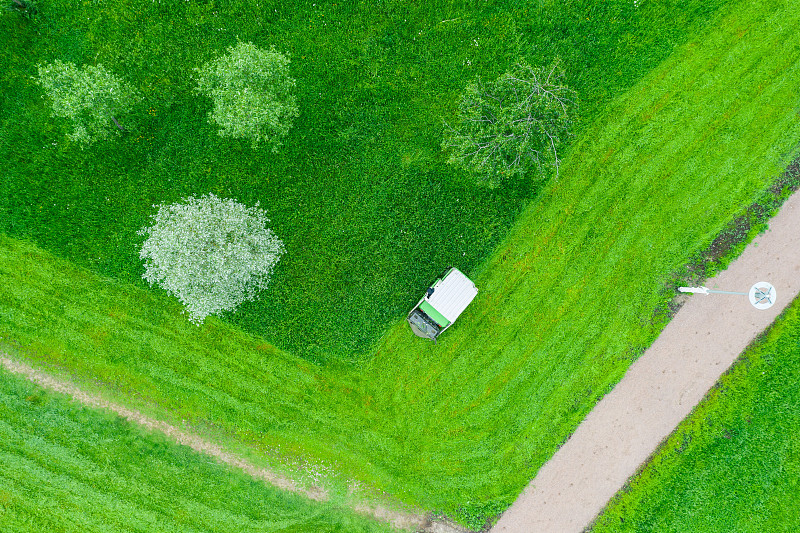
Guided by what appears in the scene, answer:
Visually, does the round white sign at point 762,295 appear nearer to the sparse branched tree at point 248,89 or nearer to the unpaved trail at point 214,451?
the unpaved trail at point 214,451

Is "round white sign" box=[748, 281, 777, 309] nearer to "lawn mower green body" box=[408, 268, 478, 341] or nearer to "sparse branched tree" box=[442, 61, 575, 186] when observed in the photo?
"sparse branched tree" box=[442, 61, 575, 186]

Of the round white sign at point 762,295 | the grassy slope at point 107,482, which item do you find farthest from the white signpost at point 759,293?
the grassy slope at point 107,482

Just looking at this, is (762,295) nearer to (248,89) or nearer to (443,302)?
(443,302)

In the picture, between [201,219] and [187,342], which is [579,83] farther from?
[187,342]

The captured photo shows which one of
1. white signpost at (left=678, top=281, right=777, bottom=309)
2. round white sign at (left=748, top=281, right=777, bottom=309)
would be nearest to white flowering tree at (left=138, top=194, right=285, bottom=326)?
white signpost at (left=678, top=281, right=777, bottom=309)

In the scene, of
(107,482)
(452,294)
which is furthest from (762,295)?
(107,482)

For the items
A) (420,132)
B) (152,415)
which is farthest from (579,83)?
(152,415)

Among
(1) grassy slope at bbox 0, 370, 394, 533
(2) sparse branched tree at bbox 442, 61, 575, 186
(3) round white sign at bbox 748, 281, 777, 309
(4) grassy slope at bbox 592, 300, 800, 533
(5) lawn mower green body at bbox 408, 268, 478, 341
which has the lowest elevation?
(1) grassy slope at bbox 0, 370, 394, 533

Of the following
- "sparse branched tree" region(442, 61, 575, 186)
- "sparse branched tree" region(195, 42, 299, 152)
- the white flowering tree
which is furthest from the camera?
the white flowering tree
